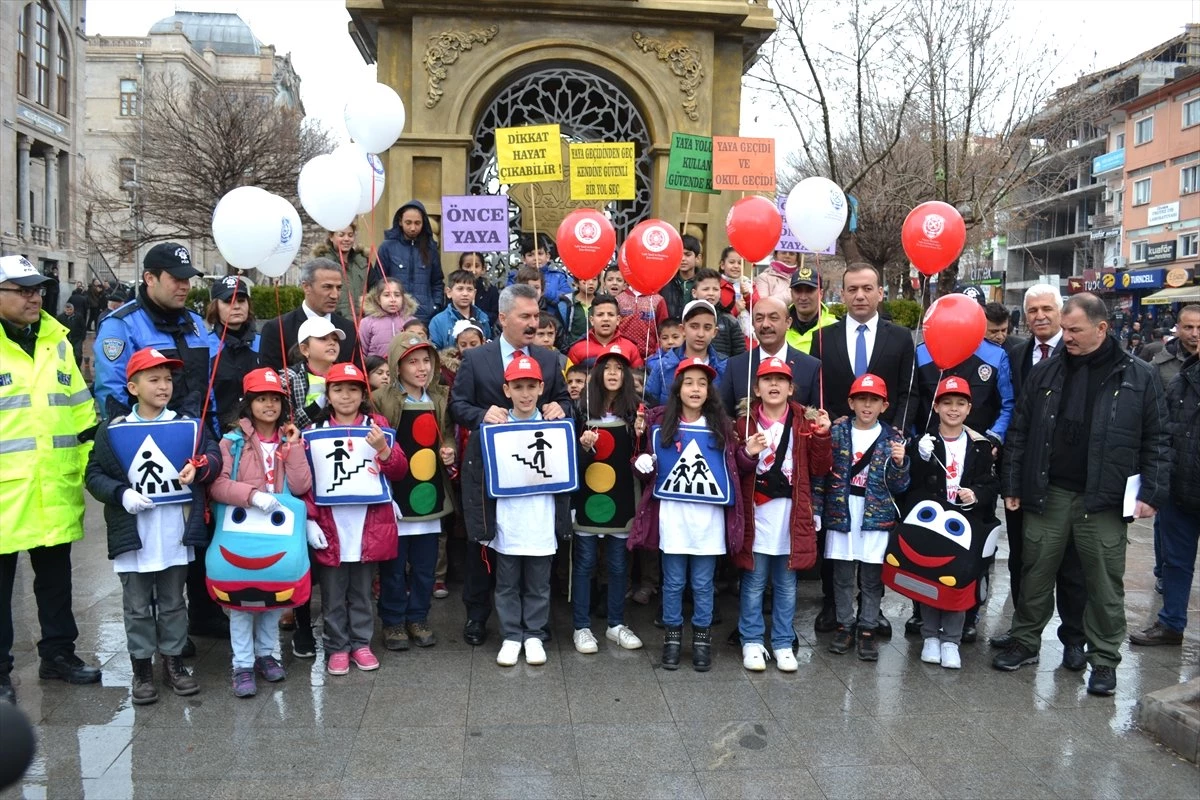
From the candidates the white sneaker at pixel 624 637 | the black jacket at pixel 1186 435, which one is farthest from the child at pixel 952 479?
the white sneaker at pixel 624 637

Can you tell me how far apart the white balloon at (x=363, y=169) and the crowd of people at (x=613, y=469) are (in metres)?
0.59

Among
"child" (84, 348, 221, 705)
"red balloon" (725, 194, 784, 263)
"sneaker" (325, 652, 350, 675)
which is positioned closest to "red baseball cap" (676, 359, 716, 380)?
"red balloon" (725, 194, 784, 263)

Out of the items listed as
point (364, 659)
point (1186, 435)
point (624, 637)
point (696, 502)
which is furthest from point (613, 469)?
point (1186, 435)

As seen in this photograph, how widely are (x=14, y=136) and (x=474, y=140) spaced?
121 ft

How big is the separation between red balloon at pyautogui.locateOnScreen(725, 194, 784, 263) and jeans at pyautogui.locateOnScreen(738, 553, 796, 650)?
205cm

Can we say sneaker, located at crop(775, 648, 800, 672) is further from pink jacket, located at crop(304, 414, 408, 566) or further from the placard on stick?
the placard on stick

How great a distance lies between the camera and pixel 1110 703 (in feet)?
17.0

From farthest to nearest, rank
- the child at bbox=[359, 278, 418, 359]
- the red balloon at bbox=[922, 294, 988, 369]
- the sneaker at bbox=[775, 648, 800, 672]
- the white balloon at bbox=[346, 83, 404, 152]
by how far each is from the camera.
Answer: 1. the child at bbox=[359, 278, 418, 359]
2. the white balloon at bbox=[346, 83, 404, 152]
3. the red balloon at bbox=[922, 294, 988, 369]
4. the sneaker at bbox=[775, 648, 800, 672]

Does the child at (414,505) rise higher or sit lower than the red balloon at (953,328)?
lower

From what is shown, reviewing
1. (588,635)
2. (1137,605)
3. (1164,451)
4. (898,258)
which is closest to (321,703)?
(588,635)

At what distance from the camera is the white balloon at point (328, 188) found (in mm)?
6043

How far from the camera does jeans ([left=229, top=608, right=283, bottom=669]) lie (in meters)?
5.16

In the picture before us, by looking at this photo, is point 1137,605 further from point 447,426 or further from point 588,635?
point 447,426

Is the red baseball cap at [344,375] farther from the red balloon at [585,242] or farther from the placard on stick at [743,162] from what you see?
the placard on stick at [743,162]
